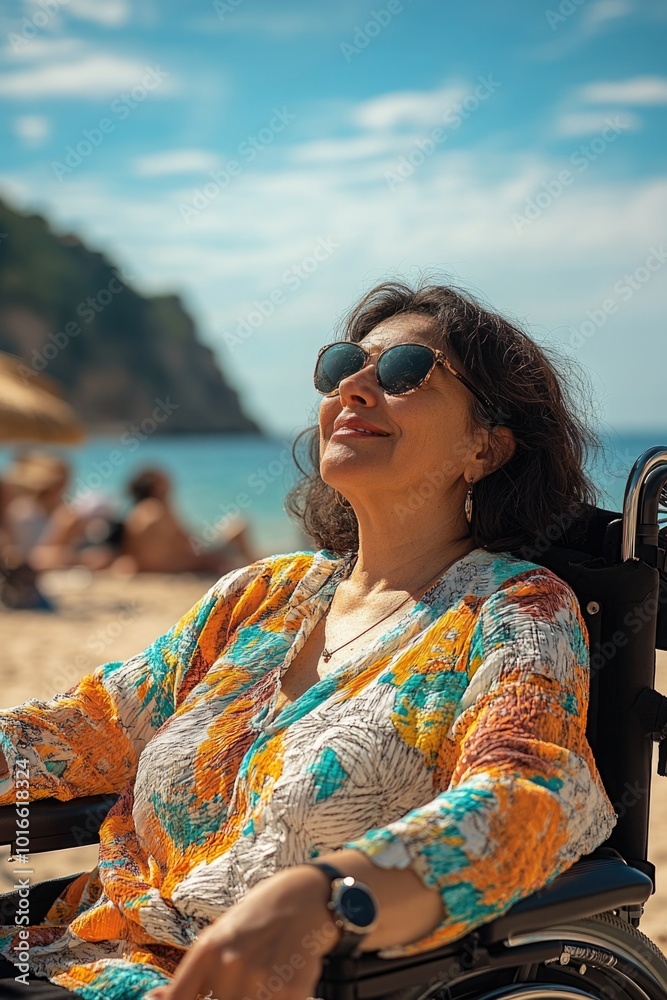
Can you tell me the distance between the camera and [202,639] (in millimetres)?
2088

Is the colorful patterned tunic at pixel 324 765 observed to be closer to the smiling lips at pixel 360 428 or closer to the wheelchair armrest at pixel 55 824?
the wheelchair armrest at pixel 55 824

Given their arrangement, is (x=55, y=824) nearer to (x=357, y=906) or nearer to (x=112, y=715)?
(x=112, y=715)

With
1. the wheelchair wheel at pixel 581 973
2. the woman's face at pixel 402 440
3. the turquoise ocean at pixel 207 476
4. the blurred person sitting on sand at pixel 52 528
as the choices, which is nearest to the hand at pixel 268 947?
the wheelchair wheel at pixel 581 973

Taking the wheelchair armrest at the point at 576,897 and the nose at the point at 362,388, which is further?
the nose at the point at 362,388

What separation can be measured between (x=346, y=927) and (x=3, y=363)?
10.1 metres

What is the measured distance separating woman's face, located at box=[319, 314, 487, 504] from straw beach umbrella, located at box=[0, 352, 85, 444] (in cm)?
792

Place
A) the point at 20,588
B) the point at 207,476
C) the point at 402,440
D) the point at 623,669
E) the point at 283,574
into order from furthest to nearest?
the point at 207,476 → the point at 20,588 → the point at 283,574 → the point at 402,440 → the point at 623,669

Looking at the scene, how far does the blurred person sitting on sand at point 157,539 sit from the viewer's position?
1200cm

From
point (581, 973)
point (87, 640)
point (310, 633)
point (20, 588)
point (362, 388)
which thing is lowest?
point (20, 588)

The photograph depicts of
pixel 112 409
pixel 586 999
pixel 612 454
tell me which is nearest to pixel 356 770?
pixel 586 999

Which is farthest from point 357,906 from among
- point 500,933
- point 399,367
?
point 399,367

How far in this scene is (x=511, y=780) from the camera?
1.42 m

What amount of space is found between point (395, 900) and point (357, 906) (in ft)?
0.22

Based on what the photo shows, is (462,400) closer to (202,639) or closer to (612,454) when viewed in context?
(612,454)
